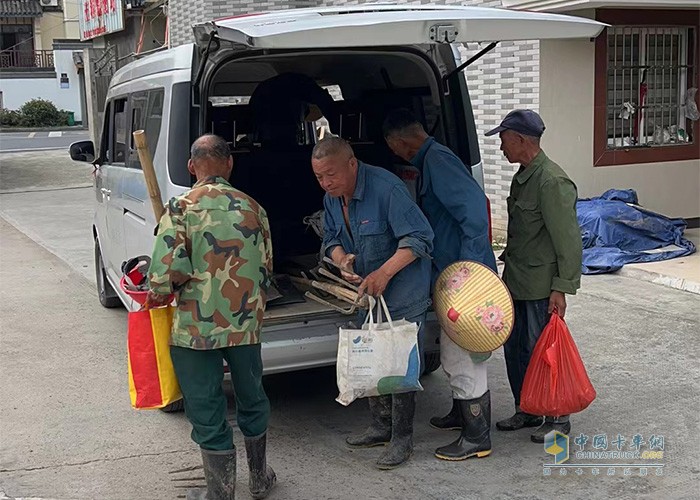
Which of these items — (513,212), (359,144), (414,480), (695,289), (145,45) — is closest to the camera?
(414,480)

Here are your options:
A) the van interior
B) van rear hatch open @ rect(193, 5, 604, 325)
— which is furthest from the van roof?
the van interior

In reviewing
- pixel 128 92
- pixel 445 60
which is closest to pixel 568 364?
pixel 445 60

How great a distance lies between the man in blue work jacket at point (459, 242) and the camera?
13.9 feet

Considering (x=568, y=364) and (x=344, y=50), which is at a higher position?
(x=344, y=50)

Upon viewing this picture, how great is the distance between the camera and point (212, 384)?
370 cm

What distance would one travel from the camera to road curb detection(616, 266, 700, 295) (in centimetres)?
754

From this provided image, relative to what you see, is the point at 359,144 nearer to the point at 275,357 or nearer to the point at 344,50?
the point at 344,50

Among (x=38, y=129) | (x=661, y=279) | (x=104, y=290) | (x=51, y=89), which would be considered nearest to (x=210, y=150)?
(x=104, y=290)

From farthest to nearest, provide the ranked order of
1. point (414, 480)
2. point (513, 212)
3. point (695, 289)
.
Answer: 1. point (695, 289)
2. point (513, 212)
3. point (414, 480)

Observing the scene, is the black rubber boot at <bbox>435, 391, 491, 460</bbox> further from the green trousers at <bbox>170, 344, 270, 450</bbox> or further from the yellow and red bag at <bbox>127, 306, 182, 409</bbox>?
the yellow and red bag at <bbox>127, 306, 182, 409</bbox>

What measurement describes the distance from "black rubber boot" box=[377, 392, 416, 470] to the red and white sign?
56.8 feet

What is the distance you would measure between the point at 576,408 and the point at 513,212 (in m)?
1.02

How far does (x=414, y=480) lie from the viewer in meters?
4.08

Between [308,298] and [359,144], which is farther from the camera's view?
[359,144]
